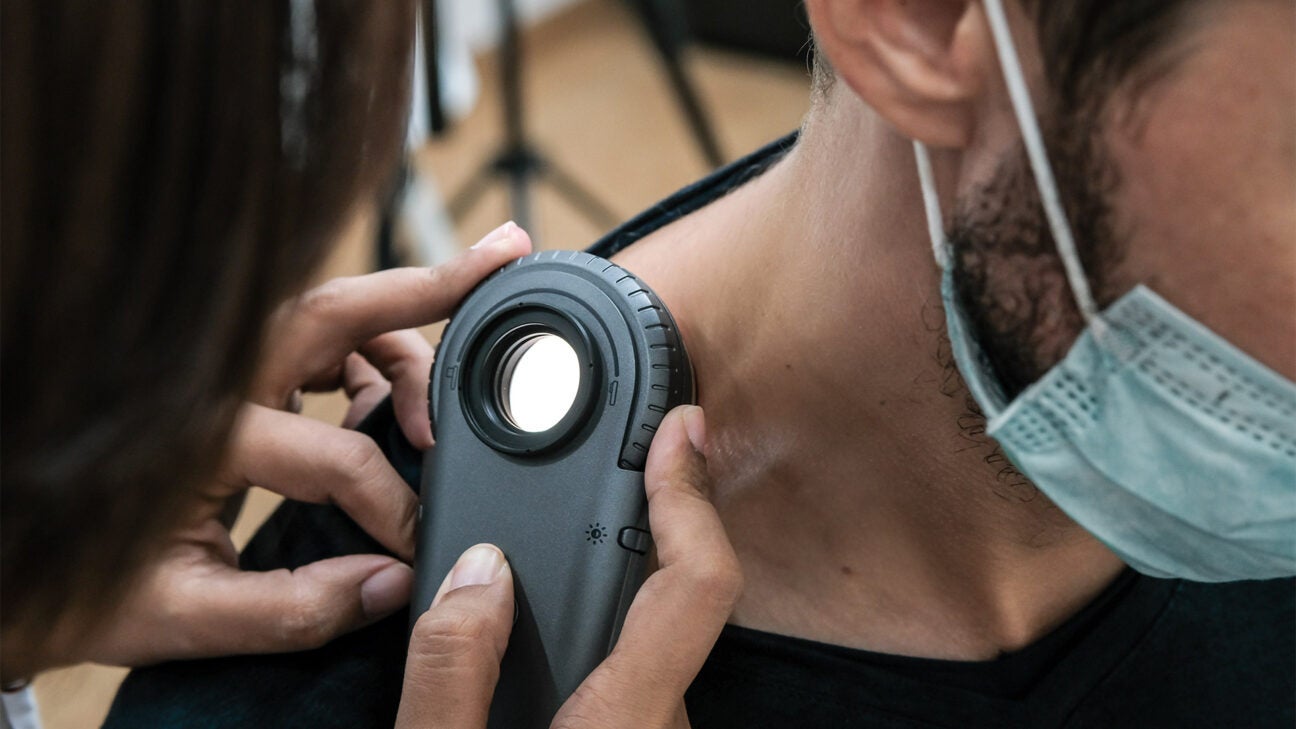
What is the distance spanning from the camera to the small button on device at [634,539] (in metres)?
0.67

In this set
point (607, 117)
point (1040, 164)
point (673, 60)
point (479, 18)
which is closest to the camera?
point (1040, 164)

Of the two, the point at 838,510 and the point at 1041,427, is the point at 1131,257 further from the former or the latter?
the point at 838,510

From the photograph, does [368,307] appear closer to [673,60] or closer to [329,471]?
[329,471]

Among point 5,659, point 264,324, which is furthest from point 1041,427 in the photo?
point 5,659

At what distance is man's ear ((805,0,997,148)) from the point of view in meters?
0.59

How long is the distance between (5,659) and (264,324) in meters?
0.20

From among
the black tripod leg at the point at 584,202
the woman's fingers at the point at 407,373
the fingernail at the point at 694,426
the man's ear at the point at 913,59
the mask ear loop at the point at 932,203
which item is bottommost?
the black tripod leg at the point at 584,202

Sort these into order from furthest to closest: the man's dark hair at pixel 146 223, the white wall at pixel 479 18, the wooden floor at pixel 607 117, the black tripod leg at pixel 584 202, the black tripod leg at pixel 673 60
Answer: the white wall at pixel 479 18, the wooden floor at pixel 607 117, the black tripod leg at pixel 584 202, the black tripod leg at pixel 673 60, the man's dark hair at pixel 146 223

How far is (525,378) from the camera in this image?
0.73 meters

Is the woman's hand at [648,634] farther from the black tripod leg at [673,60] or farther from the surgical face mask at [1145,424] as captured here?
the black tripod leg at [673,60]

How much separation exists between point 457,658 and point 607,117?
7.23 ft

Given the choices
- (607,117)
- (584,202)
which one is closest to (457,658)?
(584,202)

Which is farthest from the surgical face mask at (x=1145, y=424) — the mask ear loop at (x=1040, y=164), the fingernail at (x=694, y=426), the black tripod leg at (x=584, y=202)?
the black tripod leg at (x=584, y=202)

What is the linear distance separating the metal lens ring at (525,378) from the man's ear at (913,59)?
0.66 ft
